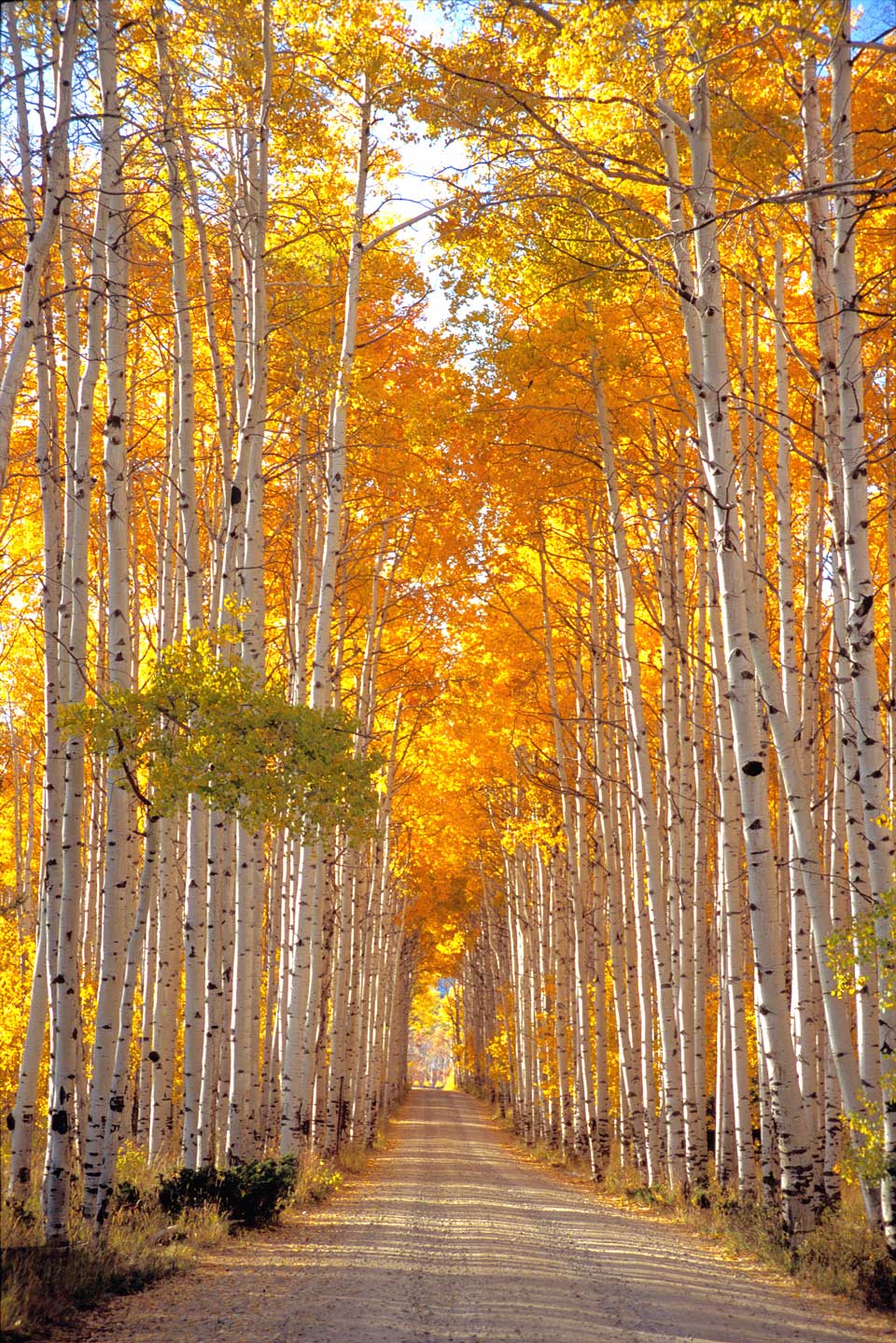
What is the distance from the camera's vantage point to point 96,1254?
657 centimetres

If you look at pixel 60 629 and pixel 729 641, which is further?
pixel 60 629

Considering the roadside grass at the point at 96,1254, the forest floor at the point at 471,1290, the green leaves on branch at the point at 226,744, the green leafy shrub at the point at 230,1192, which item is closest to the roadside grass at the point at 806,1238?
the forest floor at the point at 471,1290

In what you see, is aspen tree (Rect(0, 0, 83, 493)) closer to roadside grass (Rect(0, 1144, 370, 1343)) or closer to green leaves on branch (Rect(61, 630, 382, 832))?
Answer: green leaves on branch (Rect(61, 630, 382, 832))

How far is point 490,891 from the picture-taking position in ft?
108

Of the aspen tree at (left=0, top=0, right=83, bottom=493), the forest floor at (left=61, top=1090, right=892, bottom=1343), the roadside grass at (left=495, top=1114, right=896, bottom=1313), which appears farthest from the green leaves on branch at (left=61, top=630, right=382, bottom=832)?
the roadside grass at (left=495, top=1114, right=896, bottom=1313)

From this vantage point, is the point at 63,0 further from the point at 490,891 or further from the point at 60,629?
the point at 490,891

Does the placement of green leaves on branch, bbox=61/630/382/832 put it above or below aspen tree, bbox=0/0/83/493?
below

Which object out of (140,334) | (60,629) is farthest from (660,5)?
(140,334)

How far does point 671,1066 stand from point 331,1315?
19.3 ft

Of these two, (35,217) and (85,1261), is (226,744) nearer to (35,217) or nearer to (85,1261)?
(85,1261)

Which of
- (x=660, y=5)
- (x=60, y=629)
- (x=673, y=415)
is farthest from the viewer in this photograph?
(x=673, y=415)

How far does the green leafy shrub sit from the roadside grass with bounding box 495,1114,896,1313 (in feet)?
12.4

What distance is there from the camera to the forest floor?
18.1 feet

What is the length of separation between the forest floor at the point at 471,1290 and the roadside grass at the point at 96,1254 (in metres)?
0.14
